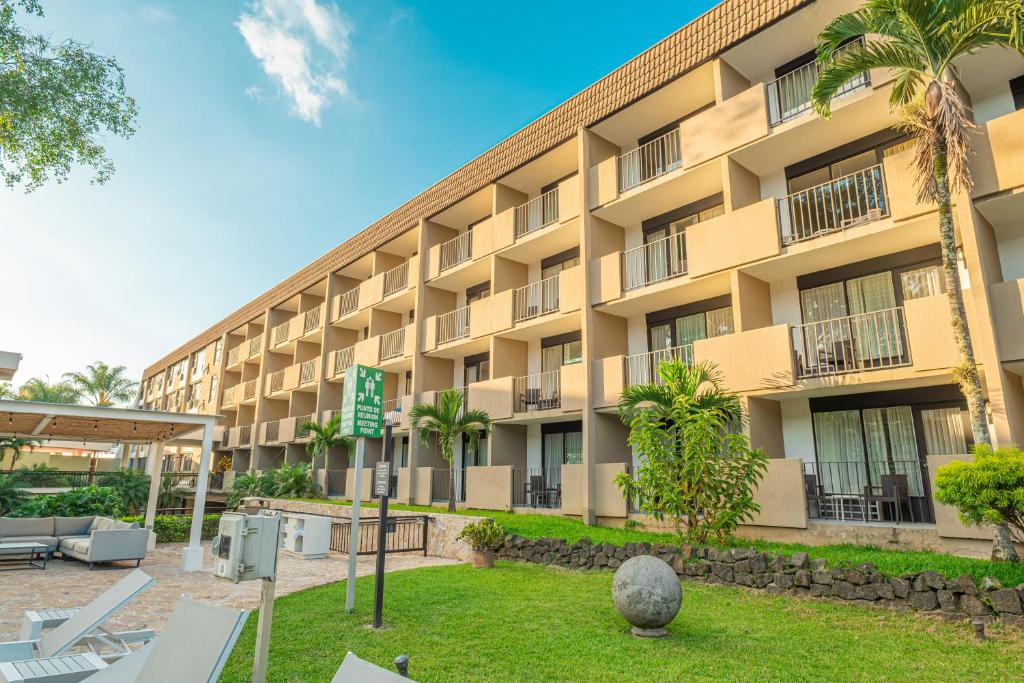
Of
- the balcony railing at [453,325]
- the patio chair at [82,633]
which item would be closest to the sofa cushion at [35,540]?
the patio chair at [82,633]

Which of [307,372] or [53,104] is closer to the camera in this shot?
[53,104]

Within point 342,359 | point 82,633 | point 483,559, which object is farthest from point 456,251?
point 82,633

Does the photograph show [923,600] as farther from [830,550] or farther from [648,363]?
[648,363]

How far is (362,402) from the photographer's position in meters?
7.99

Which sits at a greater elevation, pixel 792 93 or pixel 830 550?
pixel 792 93

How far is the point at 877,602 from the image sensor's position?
7883 millimetres

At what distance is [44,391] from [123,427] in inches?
2491

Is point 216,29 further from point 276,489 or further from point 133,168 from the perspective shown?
point 276,489

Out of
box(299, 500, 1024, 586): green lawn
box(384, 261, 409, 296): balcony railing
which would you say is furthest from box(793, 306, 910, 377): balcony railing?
box(384, 261, 409, 296): balcony railing

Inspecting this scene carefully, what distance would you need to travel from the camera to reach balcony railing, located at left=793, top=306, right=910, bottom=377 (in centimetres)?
1121

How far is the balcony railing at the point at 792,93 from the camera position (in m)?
13.5

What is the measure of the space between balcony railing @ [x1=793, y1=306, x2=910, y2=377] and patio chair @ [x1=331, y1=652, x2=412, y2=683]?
10936mm

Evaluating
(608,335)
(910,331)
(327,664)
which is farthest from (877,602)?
(608,335)

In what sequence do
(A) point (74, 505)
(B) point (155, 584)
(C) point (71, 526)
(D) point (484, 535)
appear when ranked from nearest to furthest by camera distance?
(B) point (155, 584) → (D) point (484, 535) → (C) point (71, 526) → (A) point (74, 505)
